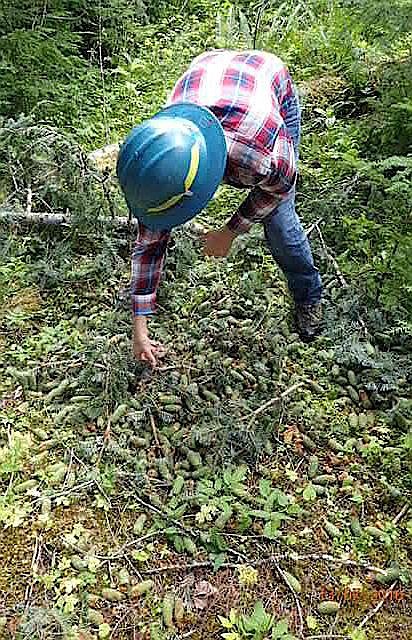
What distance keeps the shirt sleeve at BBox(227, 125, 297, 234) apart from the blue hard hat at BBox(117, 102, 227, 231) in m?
0.37

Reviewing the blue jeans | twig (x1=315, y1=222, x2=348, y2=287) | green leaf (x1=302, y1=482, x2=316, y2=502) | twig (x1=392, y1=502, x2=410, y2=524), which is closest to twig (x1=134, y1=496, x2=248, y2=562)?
green leaf (x1=302, y1=482, x2=316, y2=502)

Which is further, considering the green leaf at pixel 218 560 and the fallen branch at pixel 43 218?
the fallen branch at pixel 43 218

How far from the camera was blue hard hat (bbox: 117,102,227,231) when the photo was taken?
214 centimetres

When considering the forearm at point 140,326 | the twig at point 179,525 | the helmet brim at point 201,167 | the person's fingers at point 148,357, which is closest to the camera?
the helmet brim at point 201,167

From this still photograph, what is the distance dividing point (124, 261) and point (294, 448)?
1501 mm

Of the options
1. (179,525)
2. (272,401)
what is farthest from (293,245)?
(179,525)

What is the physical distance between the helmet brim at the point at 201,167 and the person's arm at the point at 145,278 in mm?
348

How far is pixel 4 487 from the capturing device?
2783 millimetres

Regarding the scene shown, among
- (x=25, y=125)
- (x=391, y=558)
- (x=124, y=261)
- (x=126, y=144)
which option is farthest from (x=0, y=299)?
(x=391, y=558)

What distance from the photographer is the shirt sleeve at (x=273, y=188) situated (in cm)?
266

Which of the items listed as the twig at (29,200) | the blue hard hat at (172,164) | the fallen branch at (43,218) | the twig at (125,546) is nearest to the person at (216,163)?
the blue hard hat at (172,164)

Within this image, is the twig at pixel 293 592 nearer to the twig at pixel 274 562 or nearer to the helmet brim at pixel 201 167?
the twig at pixel 274 562

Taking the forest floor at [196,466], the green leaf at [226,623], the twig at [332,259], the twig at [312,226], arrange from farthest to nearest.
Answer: the twig at [312,226], the twig at [332,259], the forest floor at [196,466], the green leaf at [226,623]

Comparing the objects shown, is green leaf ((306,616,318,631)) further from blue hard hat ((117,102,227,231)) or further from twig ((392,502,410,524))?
blue hard hat ((117,102,227,231))
